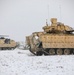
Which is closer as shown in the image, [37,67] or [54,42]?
[37,67]

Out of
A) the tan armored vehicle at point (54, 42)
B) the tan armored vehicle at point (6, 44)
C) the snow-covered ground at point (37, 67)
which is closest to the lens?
the snow-covered ground at point (37, 67)

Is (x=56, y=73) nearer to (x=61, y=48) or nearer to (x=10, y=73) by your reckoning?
(x=10, y=73)

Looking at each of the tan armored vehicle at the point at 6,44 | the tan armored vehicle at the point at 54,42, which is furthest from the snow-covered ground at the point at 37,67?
the tan armored vehicle at the point at 6,44

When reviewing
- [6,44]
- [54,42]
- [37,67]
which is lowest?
[37,67]

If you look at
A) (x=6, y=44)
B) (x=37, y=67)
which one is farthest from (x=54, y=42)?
(x=6, y=44)

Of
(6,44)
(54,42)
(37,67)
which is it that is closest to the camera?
(37,67)

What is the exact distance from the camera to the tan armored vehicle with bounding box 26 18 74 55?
3244 cm

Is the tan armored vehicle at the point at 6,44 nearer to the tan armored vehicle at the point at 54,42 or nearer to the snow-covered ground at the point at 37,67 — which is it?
the tan armored vehicle at the point at 54,42

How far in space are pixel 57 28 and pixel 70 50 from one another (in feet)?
9.53

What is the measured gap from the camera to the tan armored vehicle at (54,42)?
3244 centimetres

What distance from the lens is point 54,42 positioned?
108ft

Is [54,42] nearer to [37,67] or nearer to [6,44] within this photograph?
[37,67]

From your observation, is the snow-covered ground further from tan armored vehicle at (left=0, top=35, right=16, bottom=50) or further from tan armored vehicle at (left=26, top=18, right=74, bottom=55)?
tan armored vehicle at (left=0, top=35, right=16, bottom=50)

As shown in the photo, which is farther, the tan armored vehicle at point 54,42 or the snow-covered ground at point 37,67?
the tan armored vehicle at point 54,42
